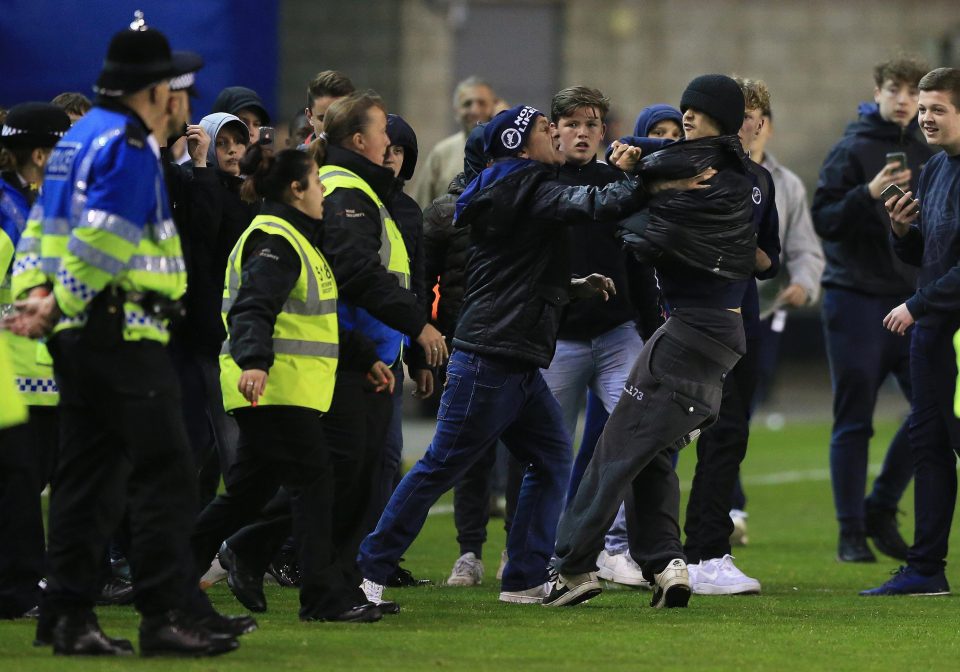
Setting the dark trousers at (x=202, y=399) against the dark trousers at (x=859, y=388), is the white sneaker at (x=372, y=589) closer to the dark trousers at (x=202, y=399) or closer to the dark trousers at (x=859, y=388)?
the dark trousers at (x=202, y=399)

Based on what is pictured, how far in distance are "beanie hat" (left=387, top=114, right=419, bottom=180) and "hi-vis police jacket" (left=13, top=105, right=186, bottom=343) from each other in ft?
6.78

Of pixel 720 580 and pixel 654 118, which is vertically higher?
pixel 654 118

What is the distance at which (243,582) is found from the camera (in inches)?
299

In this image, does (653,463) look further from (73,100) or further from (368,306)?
(73,100)

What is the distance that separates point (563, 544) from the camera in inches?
314

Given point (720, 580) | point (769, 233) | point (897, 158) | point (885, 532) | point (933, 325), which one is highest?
point (897, 158)

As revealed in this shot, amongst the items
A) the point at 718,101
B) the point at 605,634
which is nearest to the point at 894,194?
the point at 718,101

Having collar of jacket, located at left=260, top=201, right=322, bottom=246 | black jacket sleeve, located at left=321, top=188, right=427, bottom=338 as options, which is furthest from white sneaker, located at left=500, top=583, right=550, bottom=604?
collar of jacket, located at left=260, top=201, right=322, bottom=246

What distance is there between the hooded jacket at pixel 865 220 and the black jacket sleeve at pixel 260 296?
4284mm

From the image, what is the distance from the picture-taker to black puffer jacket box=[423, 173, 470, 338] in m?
9.19

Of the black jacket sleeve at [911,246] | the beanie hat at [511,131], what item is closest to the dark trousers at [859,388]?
the black jacket sleeve at [911,246]

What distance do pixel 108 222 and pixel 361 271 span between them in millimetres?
1488

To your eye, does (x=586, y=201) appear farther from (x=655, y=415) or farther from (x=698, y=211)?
(x=655, y=415)

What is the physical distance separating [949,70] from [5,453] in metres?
4.46
